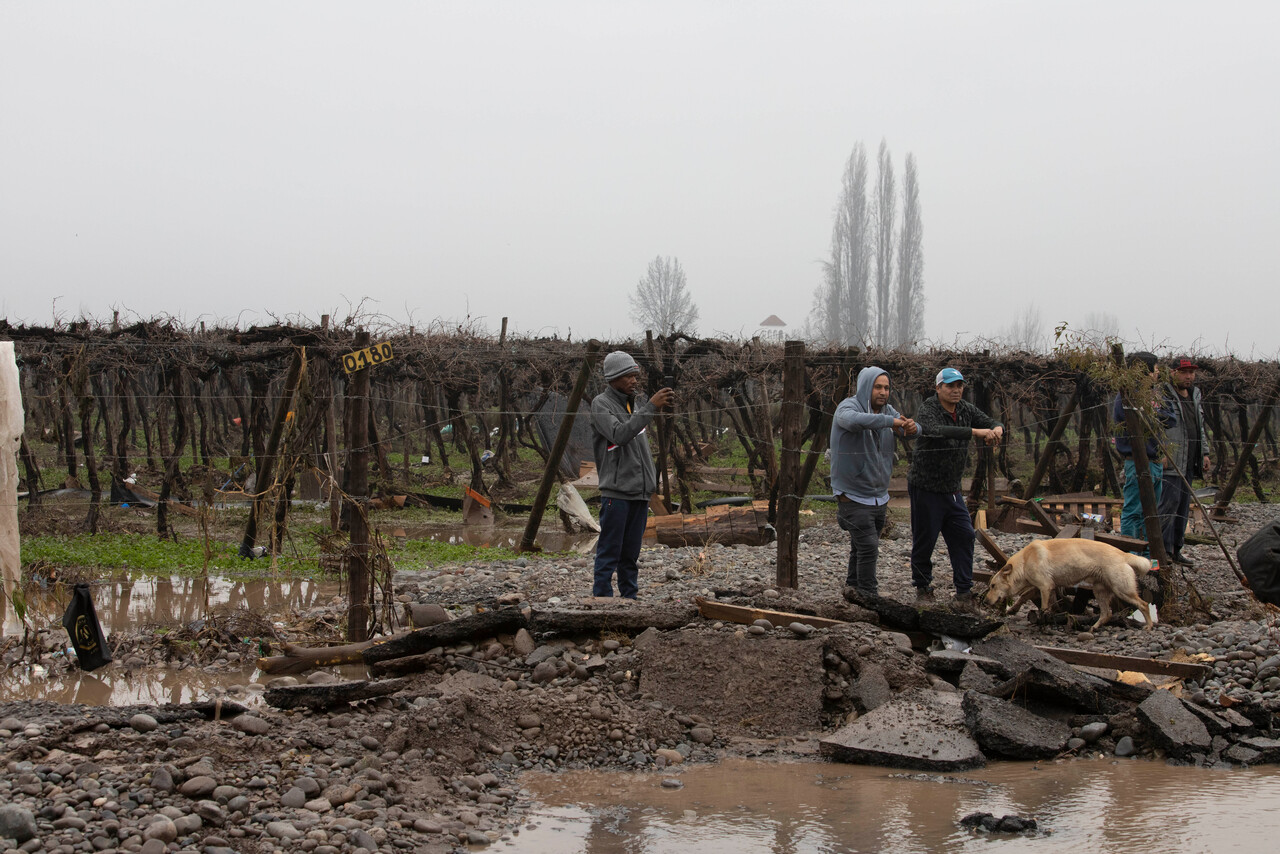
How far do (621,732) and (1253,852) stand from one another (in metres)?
2.64

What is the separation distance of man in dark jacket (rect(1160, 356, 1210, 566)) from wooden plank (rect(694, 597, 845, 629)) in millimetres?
3849

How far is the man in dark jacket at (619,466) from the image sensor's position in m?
6.16

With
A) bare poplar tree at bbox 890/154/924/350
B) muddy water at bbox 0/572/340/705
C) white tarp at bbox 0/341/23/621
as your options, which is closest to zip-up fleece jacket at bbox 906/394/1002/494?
muddy water at bbox 0/572/340/705

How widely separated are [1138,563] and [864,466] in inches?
83.5

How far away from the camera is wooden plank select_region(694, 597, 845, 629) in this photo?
225 inches

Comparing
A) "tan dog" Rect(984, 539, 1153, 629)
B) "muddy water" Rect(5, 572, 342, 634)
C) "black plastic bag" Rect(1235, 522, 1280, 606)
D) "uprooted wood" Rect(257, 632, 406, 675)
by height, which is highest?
"black plastic bag" Rect(1235, 522, 1280, 606)

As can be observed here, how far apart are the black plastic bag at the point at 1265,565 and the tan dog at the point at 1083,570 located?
0.96m

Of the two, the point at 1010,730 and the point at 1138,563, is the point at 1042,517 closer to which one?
the point at 1138,563

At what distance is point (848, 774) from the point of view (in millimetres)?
4324

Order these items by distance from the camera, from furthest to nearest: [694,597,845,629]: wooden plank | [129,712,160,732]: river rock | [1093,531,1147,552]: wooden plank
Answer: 1. [1093,531,1147,552]: wooden plank
2. [694,597,845,629]: wooden plank
3. [129,712,160,732]: river rock

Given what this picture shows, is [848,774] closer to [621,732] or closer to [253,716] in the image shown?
[621,732]

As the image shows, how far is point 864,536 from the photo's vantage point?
21.5 feet

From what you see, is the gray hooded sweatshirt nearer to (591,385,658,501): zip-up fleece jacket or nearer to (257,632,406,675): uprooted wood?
(591,385,658,501): zip-up fleece jacket

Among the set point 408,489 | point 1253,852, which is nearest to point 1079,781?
point 1253,852
